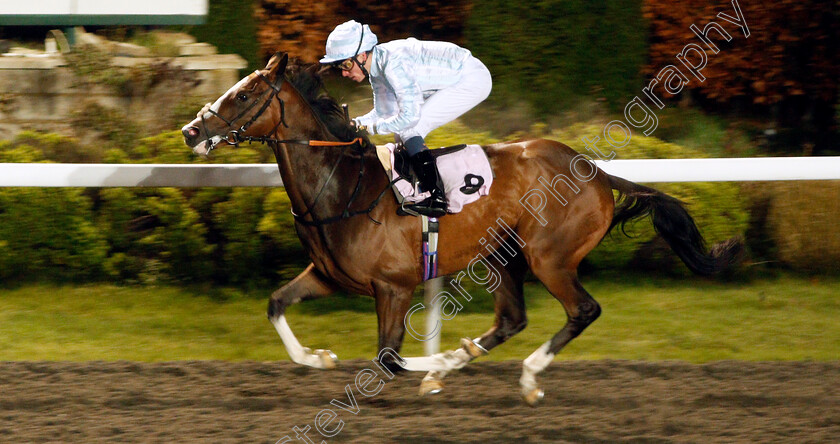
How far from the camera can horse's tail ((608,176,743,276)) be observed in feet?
13.5

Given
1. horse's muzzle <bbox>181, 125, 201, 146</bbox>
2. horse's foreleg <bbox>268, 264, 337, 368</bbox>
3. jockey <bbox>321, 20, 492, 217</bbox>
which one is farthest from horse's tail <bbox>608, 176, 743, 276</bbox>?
horse's muzzle <bbox>181, 125, 201, 146</bbox>

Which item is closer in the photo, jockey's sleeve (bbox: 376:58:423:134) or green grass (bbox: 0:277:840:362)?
jockey's sleeve (bbox: 376:58:423:134)

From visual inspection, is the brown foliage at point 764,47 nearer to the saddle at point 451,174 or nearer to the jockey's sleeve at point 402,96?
the saddle at point 451,174

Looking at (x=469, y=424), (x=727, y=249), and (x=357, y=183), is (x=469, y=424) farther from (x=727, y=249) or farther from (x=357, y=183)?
(x=727, y=249)

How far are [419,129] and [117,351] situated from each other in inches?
74.7

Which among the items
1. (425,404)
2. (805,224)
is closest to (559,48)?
(805,224)

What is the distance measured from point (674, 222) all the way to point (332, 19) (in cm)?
342

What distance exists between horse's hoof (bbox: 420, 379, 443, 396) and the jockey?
28.2 inches

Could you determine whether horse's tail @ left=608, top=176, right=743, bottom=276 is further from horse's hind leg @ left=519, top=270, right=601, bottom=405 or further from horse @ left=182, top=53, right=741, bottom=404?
horse's hind leg @ left=519, top=270, right=601, bottom=405

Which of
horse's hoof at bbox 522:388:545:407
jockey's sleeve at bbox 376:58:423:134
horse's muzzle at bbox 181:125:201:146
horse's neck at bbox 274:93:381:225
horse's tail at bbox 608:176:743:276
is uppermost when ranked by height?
jockey's sleeve at bbox 376:58:423:134

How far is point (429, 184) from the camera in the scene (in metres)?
3.68

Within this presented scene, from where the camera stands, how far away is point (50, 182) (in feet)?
14.3

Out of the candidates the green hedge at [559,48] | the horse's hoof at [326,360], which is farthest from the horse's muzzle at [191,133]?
the green hedge at [559,48]

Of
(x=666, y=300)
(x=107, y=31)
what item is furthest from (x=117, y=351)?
(x=107, y=31)
